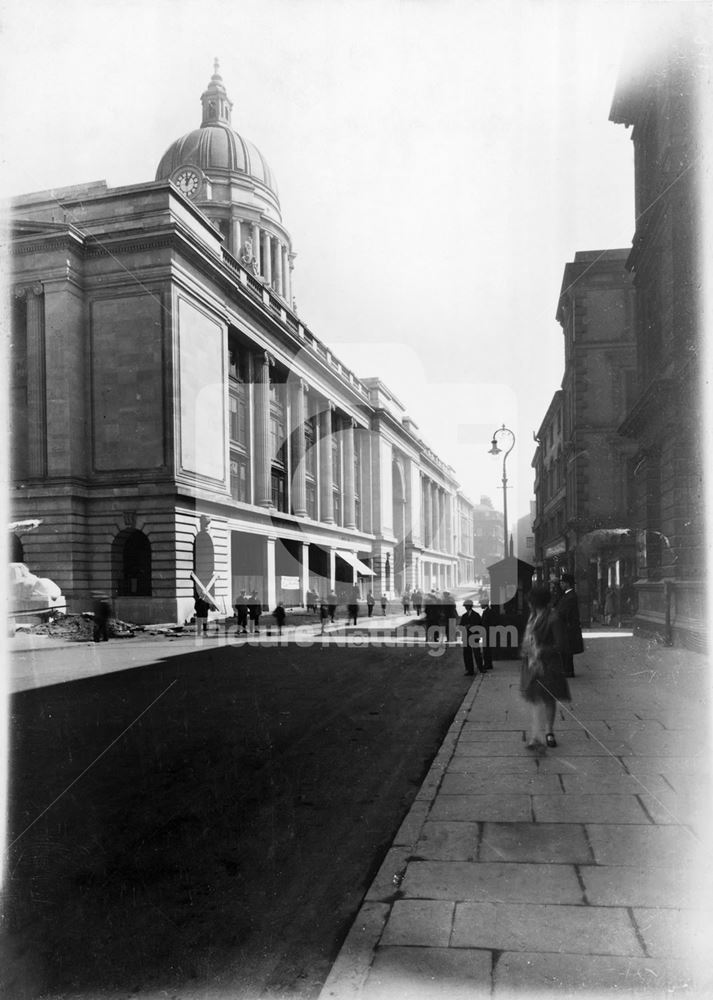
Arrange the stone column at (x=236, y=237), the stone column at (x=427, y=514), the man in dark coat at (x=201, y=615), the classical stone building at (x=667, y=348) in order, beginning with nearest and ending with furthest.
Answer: the classical stone building at (x=667, y=348) → the man in dark coat at (x=201, y=615) → the stone column at (x=236, y=237) → the stone column at (x=427, y=514)

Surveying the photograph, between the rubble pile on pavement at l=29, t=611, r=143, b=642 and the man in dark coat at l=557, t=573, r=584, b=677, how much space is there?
1682cm

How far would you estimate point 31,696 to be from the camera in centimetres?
1186

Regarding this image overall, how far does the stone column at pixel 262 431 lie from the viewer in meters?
41.5

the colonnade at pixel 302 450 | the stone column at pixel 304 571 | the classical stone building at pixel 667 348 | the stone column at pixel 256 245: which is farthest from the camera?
the stone column at pixel 256 245

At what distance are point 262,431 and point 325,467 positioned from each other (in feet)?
38.3

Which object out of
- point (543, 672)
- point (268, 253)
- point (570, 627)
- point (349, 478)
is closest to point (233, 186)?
point (268, 253)

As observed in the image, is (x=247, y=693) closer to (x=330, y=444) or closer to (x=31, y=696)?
(x=31, y=696)

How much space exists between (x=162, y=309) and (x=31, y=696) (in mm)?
22499

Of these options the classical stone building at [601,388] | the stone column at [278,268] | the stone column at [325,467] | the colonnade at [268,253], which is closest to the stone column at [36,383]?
the classical stone building at [601,388]

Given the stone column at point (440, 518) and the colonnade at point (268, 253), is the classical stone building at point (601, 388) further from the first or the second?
the stone column at point (440, 518)

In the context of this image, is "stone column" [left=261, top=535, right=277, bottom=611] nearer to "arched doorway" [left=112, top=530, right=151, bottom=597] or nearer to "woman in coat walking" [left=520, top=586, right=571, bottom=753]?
"arched doorway" [left=112, top=530, right=151, bottom=597]

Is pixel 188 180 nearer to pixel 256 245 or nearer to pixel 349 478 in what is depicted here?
pixel 256 245

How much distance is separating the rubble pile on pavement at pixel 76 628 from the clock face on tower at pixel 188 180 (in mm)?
39286

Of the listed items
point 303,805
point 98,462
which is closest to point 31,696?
point 303,805
